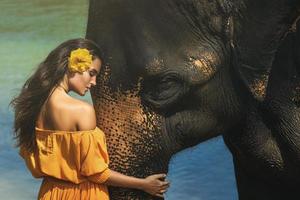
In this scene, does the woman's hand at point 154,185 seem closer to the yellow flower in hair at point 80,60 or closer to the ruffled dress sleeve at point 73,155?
the ruffled dress sleeve at point 73,155

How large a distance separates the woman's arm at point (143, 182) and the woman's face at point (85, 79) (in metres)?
0.19

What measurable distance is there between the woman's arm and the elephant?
3 cm

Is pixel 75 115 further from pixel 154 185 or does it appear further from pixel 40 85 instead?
pixel 154 185

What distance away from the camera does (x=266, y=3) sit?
81.3 inches

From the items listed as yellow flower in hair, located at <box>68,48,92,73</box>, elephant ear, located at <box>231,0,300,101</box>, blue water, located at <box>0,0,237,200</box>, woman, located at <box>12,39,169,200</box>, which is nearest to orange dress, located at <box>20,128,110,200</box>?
woman, located at <box>12,39,169,200</box>

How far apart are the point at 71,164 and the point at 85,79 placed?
18cm

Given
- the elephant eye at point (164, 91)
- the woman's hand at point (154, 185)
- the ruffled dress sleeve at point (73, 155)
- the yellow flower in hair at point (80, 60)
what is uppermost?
the yellow flower in hair at point (80, 60)

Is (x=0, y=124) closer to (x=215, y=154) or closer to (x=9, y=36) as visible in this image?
(x=215, y=154)

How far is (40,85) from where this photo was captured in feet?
6.55

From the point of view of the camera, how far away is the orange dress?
196cm

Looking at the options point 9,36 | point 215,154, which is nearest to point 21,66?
point 9,36

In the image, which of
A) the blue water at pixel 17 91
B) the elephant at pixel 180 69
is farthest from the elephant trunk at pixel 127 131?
the blue water at pixel 17 91

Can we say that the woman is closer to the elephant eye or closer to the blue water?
the elephant eye

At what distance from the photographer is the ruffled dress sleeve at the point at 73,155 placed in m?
1.96
